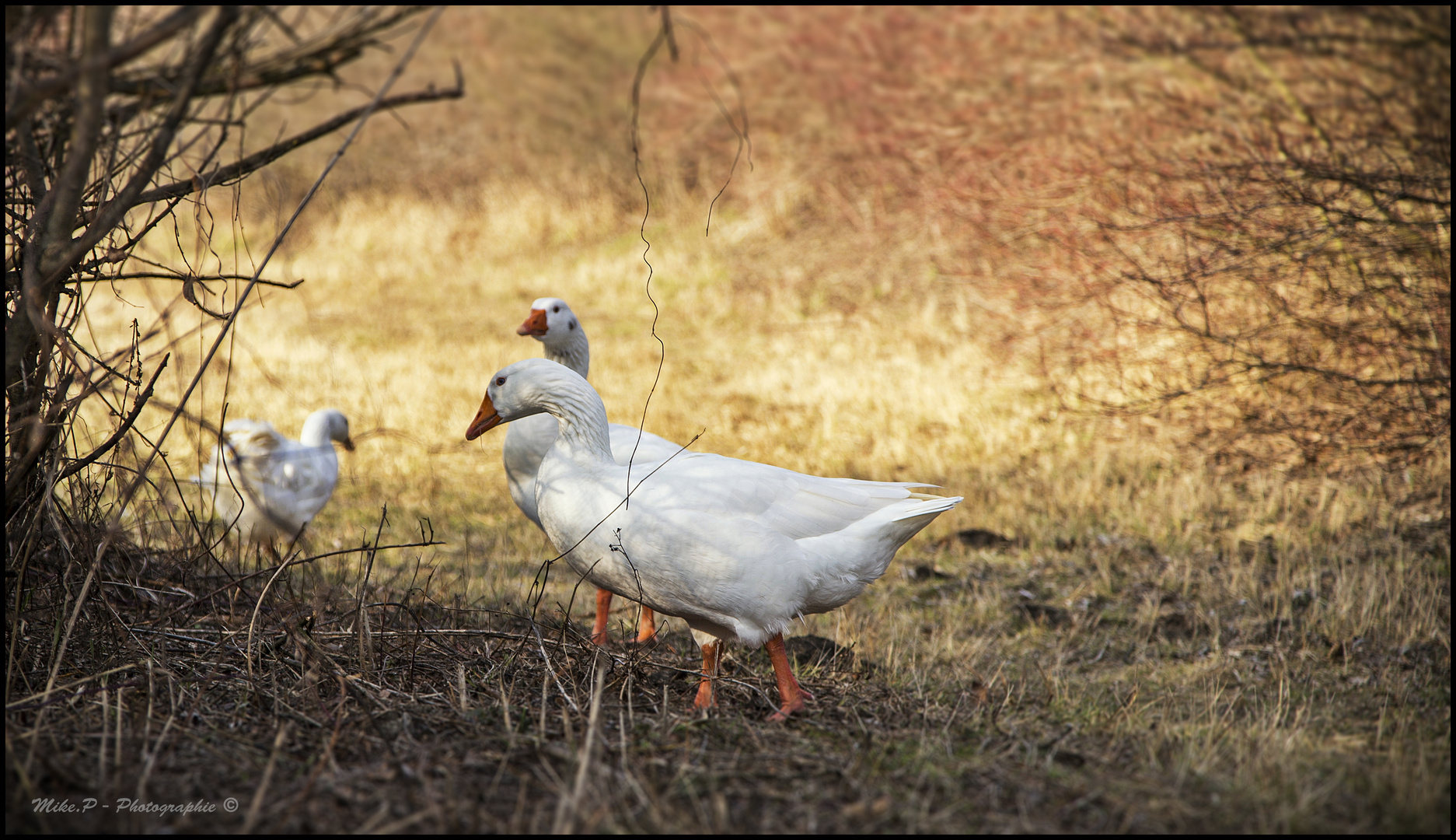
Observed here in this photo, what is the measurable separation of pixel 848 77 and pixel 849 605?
1442 cm

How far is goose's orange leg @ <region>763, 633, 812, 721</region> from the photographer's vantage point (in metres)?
3.71

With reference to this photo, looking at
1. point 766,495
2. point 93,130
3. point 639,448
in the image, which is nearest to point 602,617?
point 639,448

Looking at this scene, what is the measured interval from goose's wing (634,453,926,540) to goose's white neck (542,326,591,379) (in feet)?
6.61

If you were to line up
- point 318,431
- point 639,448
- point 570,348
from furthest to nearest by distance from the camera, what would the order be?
point 318,431 < point 570,348 < point 639,448

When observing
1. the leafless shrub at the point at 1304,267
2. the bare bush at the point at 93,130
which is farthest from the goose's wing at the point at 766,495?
the leafless shrub at the point at 1304,267

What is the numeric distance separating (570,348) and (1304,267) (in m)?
4.66

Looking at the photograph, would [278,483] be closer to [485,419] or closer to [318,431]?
[318,431]

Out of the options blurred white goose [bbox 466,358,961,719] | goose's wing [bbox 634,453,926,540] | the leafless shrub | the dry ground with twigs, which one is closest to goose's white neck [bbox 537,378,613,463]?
blurred white goose [bbox 466,358,961,719]

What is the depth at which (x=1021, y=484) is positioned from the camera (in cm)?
820

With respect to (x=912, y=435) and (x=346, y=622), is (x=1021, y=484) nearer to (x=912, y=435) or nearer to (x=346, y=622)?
(x=912, y=435)

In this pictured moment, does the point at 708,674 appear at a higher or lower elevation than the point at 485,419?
lower

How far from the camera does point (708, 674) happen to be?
12.4ft

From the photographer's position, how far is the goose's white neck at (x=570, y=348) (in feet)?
19.8

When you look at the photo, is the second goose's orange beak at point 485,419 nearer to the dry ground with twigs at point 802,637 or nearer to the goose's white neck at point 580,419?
the goose's white neck at point 580,419
